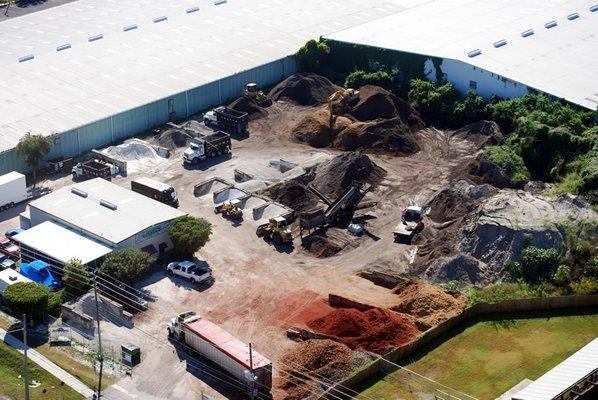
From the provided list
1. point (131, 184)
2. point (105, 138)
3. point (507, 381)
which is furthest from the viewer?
point (105, 138)

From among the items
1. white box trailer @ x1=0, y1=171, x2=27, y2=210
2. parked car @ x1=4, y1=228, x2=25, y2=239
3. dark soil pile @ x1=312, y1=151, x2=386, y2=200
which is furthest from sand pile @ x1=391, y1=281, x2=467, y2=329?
white box trailer @ x1=0, y1=171, x2=27, y2=210

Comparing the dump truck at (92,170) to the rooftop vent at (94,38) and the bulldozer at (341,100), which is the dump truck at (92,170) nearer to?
the bulldozer at (341,100)

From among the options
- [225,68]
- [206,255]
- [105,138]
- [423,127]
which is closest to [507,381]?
[206,255]

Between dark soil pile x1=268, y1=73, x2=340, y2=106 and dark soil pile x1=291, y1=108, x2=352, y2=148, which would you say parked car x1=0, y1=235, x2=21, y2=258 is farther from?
dark soil pile x1=268, y1=73, x2=340, y2=106

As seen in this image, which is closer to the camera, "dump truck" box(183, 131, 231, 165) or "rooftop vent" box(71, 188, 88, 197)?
"rooftop vent" box(71, 188, 88, 197)

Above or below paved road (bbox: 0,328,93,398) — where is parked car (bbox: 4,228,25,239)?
above

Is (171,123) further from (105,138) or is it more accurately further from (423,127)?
(423,127)
